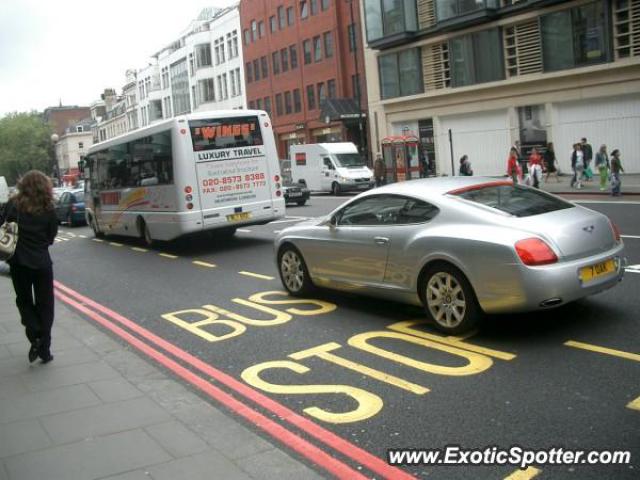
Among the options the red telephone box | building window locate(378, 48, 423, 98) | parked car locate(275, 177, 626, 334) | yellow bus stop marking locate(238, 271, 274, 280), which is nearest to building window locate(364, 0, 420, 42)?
building window locate(378, 48, 423, 98)

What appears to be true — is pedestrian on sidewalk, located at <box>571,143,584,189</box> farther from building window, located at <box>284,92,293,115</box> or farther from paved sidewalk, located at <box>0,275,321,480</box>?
building window, located at <box>284,92,293,115</box>

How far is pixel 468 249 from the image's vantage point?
6246mm

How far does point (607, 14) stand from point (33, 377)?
28.3 metres

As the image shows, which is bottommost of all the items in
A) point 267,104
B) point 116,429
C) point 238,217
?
point 116,429

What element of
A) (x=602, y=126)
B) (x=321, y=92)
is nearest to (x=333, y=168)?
(x=602, y=126)

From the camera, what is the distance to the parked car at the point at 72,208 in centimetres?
2702

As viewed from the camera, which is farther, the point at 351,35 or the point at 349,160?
the point at 351,35

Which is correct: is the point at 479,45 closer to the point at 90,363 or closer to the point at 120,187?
→ the point at 120,187

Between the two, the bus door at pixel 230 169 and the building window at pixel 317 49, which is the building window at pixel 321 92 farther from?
the bus door at pixel 230 169

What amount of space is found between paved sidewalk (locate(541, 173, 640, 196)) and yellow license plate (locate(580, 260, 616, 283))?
15.3m

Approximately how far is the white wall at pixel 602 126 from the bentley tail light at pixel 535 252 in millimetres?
25473

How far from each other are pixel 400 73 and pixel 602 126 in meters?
12.6

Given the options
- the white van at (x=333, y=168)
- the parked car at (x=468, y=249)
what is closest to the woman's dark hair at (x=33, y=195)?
the parked car at (x=468, y=249)

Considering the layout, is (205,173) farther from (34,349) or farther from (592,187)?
(592,187)
